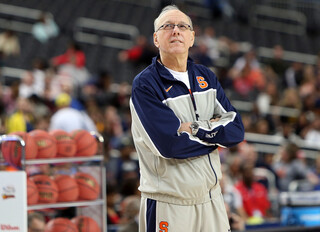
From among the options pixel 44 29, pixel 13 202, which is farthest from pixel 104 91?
pixel 13 202

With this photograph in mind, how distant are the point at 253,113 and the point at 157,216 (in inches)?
436

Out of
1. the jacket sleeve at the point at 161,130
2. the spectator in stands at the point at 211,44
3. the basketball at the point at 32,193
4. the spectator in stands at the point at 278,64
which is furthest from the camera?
the spectator in stands at the point at 278,64

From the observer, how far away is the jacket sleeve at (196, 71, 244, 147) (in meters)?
4.48

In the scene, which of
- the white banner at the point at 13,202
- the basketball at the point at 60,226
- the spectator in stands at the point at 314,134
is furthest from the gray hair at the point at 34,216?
the spectator in stands at the point at 314,134

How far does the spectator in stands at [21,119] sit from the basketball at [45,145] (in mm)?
3953

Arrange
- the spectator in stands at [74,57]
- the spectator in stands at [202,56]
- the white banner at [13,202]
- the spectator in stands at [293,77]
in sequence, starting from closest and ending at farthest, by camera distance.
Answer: the white banner at [13,202], the spectator in stands at [74,57], the spectator in stands at [202,56], the spectator in stands at [293,77]

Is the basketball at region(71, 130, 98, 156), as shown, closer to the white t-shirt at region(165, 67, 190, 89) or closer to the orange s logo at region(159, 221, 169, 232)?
the white t-shirt at region(165, 67, 190, 89)

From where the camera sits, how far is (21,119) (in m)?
10.8

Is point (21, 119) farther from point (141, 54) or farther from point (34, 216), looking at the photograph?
point (141, 54)

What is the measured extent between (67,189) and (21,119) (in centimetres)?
475

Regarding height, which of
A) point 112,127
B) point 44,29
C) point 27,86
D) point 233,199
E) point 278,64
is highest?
point 44,29

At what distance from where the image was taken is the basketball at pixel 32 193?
602 centimetres

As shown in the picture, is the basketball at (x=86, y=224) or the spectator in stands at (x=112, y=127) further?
the spectator in stands at (x=112, y=127)

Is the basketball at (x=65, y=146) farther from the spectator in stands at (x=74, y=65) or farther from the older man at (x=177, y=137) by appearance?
the spectator in stands at (x=74, y=65)
